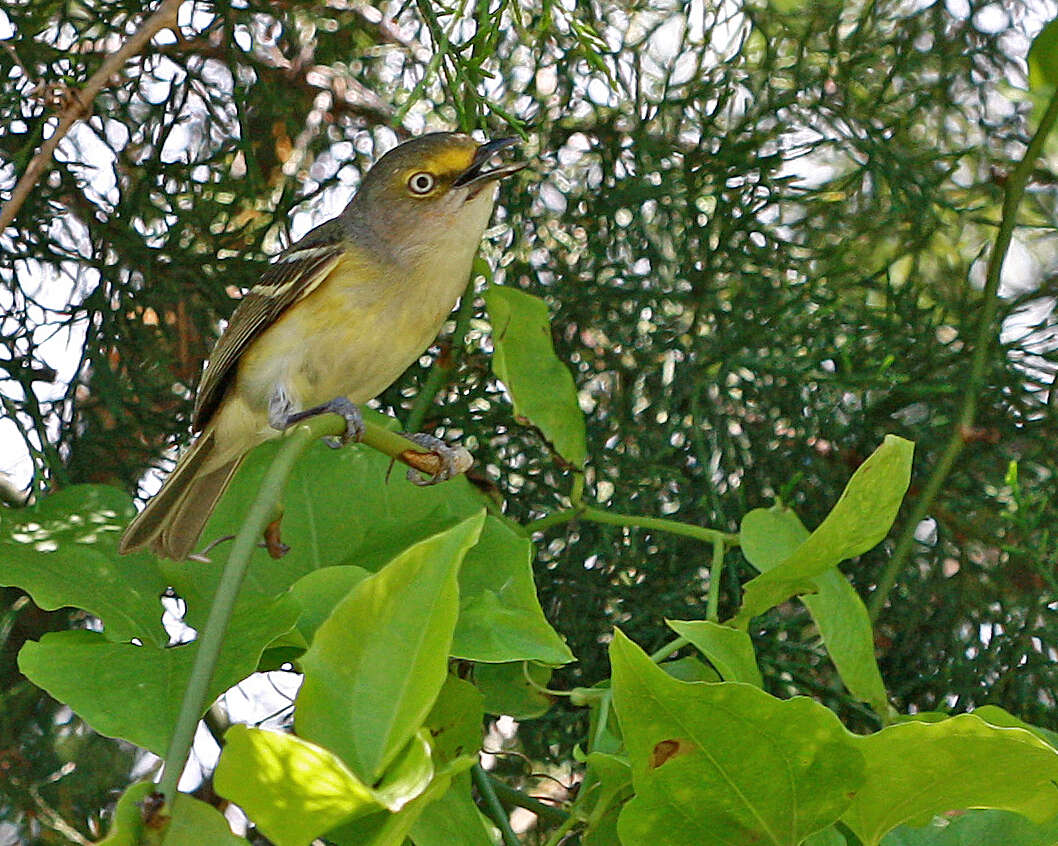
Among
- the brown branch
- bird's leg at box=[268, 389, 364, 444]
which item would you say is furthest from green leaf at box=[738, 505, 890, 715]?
the brown branch

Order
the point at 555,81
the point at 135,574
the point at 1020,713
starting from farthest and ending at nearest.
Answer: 1. the point at 555,81
2. the point at 1020,713
3. the point at 135,574

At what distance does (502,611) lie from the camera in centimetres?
57

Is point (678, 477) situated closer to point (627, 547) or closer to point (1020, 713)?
point (627, 547)

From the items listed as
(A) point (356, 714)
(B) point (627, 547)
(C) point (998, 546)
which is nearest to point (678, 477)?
(B) point (627, 547)

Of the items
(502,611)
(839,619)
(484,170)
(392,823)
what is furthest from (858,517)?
(484,170)

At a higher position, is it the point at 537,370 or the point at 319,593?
the point at 537,370

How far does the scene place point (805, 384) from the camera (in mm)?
1000

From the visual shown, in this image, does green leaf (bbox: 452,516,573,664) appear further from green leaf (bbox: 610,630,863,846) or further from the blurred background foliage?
the blurred background foliage

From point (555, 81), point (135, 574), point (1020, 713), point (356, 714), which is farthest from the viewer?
point (555, 81)

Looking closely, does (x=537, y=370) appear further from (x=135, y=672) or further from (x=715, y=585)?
(x=135, y=672)

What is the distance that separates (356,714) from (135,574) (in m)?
0.25

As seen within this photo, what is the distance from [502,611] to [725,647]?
4.4 inches

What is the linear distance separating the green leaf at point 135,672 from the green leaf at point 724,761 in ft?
0.47

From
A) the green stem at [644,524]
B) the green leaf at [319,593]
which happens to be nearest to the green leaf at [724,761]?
the green leaf at [319,593]
